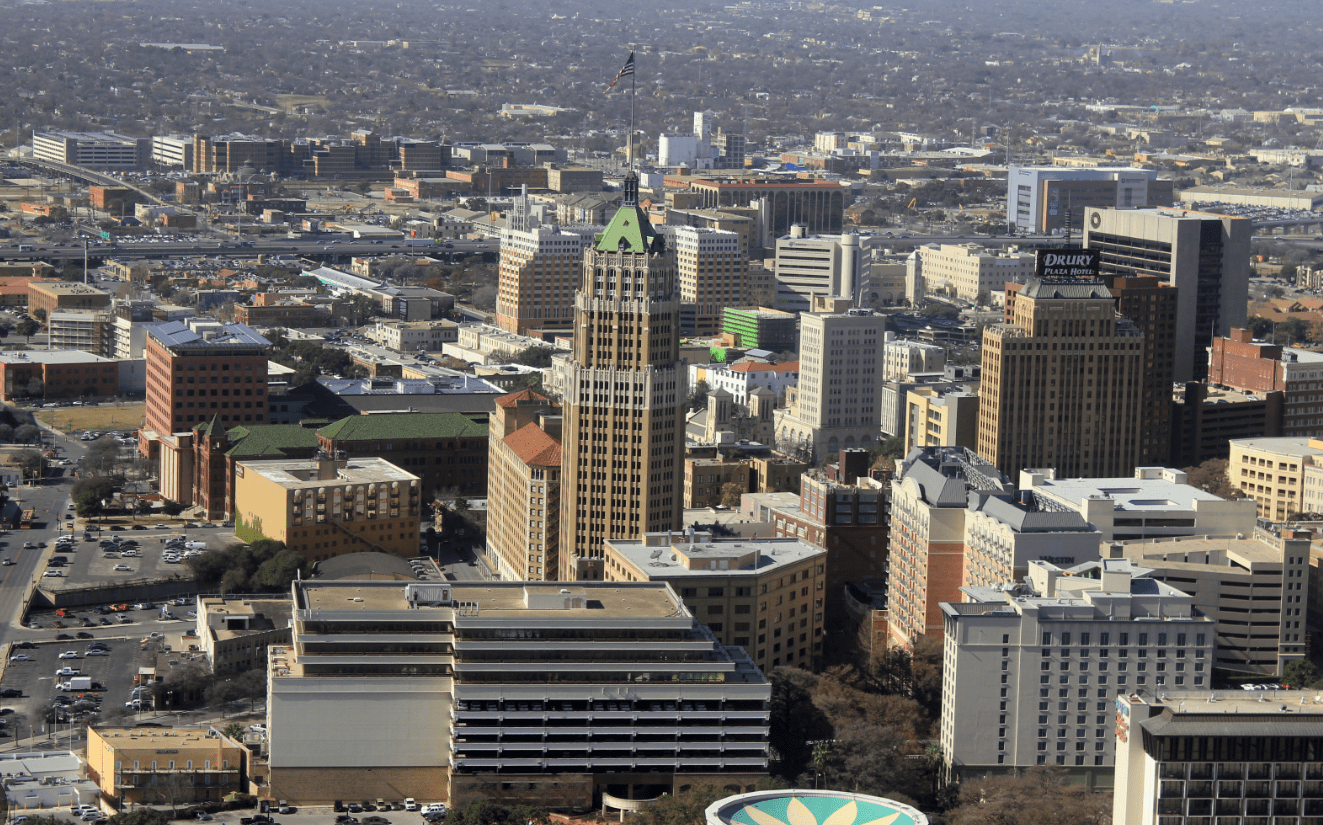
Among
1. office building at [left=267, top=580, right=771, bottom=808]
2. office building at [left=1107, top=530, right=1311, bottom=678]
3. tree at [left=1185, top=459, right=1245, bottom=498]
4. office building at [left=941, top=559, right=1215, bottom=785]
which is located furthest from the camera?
tree at [left=1185, top=459, right=1245, bottom=498]

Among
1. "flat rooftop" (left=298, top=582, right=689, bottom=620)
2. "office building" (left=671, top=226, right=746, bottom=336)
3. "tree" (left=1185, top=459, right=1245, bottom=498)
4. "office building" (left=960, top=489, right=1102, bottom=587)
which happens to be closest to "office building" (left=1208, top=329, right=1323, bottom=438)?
"tree" (left=1185, top=459, right=1245, bottom=498)

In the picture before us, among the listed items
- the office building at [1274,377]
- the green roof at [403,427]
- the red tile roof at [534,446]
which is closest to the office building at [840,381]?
the office building at [1274,377]

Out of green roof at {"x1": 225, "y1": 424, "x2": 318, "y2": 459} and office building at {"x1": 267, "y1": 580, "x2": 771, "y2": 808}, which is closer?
office building at {"x1": 267, "y1": 580, "x2": 771, "y2": 808}

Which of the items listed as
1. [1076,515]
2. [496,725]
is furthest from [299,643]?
[1076,515]

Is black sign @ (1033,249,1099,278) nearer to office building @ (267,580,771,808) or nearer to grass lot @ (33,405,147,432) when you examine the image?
office building @ (267,580,771,808)

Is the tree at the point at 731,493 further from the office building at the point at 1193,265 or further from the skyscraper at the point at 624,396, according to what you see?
the office building at the point at 1193,265

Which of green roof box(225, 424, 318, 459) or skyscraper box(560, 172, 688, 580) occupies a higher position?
skyscraper box(560, 172, 688, 580)

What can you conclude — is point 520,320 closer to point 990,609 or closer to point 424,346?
point 424,346
